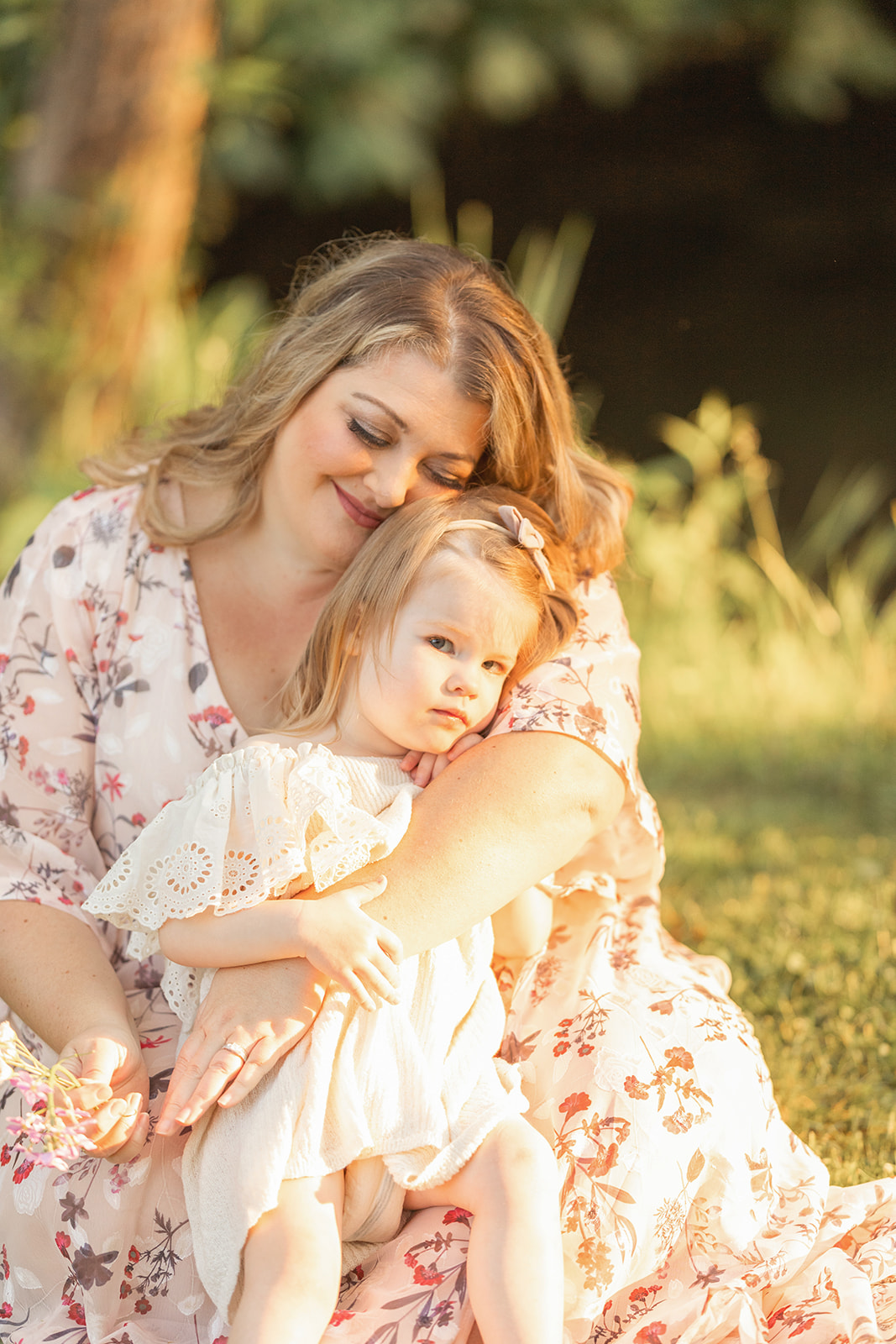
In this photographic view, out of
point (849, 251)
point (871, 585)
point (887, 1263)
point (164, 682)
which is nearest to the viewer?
point (887, 1263)

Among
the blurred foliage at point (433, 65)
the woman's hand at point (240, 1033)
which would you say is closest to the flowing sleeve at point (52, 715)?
the woman's hand at point (240, 1033)

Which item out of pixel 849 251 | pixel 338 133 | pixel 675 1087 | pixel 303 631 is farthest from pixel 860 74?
pixel 675 1087

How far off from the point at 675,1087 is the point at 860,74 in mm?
6752

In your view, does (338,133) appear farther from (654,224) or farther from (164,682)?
(164,682)

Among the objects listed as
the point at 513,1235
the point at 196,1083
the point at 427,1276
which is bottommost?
the point at 427,1276

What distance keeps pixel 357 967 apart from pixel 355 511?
797mm

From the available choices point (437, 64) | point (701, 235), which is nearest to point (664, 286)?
point (701, 235)

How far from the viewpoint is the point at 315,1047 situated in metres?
1.73

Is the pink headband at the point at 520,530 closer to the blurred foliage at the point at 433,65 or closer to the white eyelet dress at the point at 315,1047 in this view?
the white eyelet dress at the point at 315,1047

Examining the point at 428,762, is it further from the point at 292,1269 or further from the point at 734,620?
the point at 734,620

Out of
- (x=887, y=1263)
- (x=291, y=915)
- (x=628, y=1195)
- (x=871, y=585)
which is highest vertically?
(x=291, y=915)

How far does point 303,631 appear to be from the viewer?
2309mm

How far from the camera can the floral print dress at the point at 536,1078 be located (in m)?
1.79

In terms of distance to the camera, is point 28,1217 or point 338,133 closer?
point 28,1217
